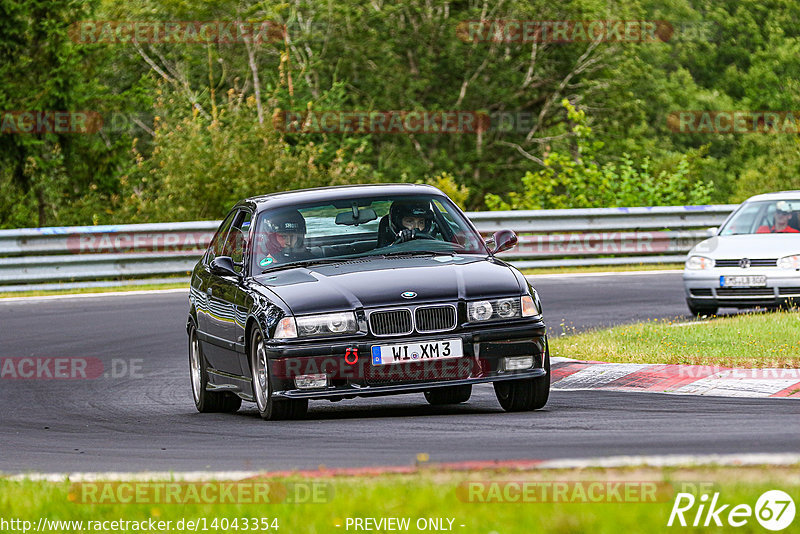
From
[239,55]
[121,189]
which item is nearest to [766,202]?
[121,189]

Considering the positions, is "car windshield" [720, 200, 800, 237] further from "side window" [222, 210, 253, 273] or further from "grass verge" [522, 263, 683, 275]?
"side window" [222, 210, 253, 273]

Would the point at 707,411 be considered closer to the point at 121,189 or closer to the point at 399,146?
the point at 121,189

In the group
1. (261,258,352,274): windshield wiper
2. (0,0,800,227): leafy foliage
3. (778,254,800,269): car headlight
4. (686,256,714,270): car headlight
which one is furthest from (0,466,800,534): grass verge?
(0,0,800,227): leafy foliage

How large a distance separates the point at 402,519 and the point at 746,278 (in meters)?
11.8

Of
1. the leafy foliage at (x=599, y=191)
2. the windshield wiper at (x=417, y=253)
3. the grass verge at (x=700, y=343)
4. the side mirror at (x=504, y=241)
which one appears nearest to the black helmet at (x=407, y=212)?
the windshield wiper at (x=417, y=253)

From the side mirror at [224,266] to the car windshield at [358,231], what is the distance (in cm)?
21

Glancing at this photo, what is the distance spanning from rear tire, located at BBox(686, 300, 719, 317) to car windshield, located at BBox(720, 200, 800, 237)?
1490mm

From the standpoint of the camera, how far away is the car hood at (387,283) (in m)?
8.98

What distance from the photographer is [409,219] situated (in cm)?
1041

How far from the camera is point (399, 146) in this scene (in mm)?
41219

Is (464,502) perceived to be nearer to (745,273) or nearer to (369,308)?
(369,308)

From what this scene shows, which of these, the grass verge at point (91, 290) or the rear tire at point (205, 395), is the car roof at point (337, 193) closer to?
the rear tire at point (205, 395)

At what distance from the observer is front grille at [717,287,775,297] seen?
53.2 feet

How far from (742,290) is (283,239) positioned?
7.72 meters
